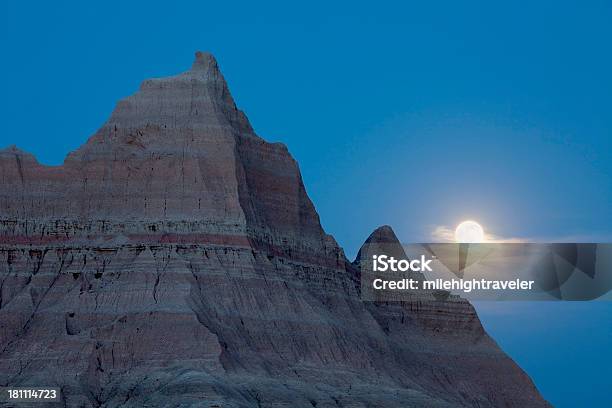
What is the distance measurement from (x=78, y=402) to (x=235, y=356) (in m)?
10.9

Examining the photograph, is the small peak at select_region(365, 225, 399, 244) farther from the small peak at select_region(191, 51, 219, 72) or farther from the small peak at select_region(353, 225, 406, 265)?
the small peak at select_region(191, 51, 219, 72)

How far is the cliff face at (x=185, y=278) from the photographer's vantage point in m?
118

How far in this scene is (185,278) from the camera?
124375mm

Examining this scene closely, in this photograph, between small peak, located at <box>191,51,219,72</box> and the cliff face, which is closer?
the cliff face

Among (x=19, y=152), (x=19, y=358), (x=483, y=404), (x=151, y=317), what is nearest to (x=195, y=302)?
(x=151, y=317)

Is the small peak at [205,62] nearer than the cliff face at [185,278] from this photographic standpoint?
No

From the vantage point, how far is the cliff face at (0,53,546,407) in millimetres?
118250

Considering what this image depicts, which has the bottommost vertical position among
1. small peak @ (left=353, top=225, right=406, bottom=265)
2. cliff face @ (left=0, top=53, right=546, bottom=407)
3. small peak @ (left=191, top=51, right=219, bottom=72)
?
cliff face @ (left=0, top=53, right=546, bottom=407)

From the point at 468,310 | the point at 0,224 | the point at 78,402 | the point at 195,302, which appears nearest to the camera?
the point at 78,402

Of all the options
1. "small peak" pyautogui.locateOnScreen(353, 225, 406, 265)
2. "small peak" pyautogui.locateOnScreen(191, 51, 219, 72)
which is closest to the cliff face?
"small peak" pyautogui.locateOnScreen(191, 51, 219, 72)

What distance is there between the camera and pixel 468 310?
499 ft

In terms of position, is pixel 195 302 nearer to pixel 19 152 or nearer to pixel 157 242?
pixel 157 242

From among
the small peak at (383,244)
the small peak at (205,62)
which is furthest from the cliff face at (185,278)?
the small peak at (383,244)

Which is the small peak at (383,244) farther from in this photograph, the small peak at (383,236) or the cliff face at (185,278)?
the cliff face at (185,278)
